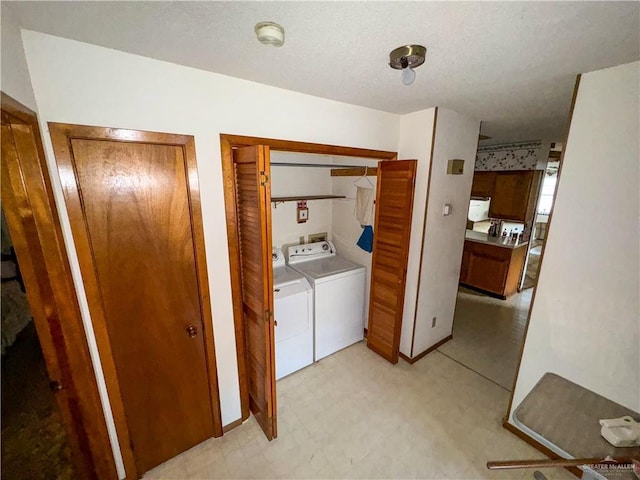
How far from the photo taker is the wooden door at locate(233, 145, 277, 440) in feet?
4.70

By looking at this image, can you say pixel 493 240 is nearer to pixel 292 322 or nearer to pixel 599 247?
pixel 599 247

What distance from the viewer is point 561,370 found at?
167 cm

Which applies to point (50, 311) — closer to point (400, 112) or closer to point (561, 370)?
point (400, 112)

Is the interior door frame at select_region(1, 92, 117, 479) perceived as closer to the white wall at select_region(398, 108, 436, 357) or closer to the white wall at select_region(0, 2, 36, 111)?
the white wall at select_region(0, 2, 36, 111)

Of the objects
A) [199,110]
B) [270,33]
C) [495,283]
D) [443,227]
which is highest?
[270,33]

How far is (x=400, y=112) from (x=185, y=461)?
3.18m

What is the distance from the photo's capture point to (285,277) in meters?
2.59

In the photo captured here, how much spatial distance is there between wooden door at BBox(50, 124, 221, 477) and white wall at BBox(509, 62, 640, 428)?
2.24 meters

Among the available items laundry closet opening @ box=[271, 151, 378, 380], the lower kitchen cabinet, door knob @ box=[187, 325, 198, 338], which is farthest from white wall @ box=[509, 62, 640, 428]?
the lower kitchen cabinet

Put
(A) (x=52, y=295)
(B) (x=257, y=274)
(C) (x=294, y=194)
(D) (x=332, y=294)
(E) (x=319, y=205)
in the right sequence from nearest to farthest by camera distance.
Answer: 1. (A) (x=52, y=295)
2. (B) (x=257, y=274)
3. (D) (x=332, y=294)
4. (C) (x=294, y=194)
5. (E) (x=319, y=205)

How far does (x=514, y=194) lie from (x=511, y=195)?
0.15ft

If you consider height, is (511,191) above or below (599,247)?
above

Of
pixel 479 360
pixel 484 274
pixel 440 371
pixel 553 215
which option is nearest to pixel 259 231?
pixel 553 215

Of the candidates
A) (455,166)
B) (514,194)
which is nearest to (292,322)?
(455,166)
